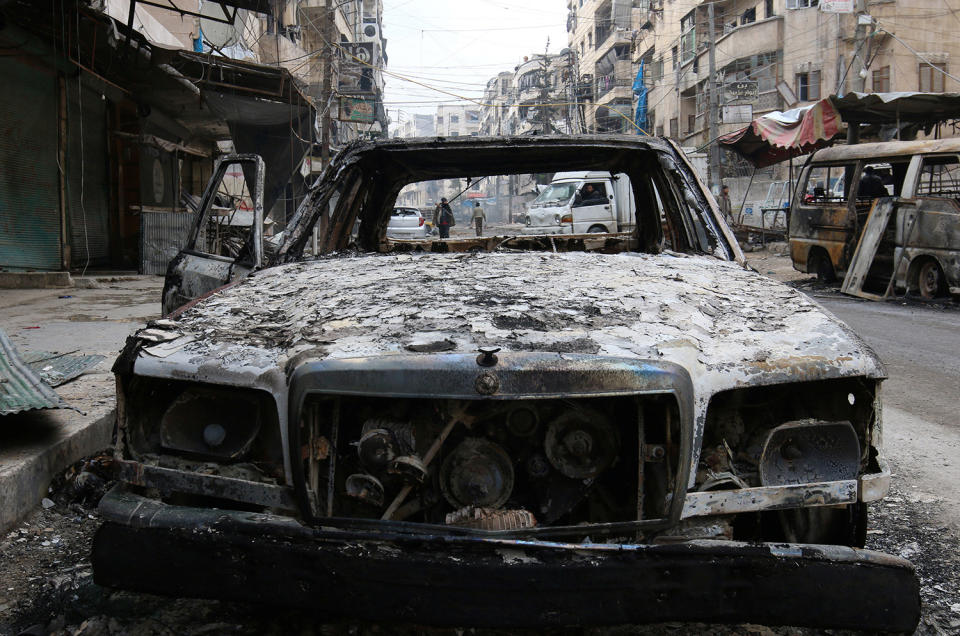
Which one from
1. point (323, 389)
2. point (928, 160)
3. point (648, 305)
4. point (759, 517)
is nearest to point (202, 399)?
point (323, 389)

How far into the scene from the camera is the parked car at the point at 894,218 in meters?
9.43

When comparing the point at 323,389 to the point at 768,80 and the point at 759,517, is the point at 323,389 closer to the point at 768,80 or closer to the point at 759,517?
the point at 759,517

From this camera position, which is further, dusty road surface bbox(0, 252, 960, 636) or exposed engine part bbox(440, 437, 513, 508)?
dusty road surface bbox(0, 252, 960, 636)

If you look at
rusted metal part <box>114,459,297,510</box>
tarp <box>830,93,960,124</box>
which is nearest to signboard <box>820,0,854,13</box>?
tarp <box>830,93,960,124</box>

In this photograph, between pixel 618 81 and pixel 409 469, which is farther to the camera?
pixel 618 81

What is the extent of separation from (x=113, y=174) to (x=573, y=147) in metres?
11.8

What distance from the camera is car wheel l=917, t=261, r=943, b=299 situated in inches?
377

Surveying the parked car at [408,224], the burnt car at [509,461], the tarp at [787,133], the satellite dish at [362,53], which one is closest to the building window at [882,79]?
the tarp at [787,133]

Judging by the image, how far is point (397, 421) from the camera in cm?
171

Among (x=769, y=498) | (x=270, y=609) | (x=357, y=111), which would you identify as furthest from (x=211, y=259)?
(x=357, y=111)

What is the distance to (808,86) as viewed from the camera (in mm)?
30953

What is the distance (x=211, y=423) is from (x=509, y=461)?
2.62 feet

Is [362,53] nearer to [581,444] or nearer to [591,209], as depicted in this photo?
[591,209]

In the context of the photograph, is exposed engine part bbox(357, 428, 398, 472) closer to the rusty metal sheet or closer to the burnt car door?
the burnt car door
